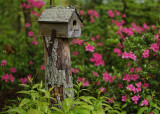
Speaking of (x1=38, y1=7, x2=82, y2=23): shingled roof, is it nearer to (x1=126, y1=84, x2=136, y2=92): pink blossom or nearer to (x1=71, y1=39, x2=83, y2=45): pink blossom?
(x1=71, y1=39, x2=83, y2=45): pink blossom

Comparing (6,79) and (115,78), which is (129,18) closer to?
(115,78)

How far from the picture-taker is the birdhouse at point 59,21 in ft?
9.80

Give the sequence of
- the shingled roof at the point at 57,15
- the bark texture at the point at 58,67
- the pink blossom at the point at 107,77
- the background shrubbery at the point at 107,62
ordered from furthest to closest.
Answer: the pink blossom at the point at 107,77, the background shrubbery at the point at 107,62, the bark texture at the point at 58,67, the shingled roof at the point at 57,15

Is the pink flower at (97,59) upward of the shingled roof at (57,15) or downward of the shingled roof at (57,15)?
downward

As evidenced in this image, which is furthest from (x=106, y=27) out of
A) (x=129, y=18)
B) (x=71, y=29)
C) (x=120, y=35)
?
(x=71, y=29)

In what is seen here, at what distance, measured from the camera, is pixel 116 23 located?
217 inches

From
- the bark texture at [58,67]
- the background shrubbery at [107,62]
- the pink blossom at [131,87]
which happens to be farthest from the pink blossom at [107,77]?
the bark texture at [58,67]

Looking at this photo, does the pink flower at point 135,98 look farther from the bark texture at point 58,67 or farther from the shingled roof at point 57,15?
the shingled roof at point 57,15

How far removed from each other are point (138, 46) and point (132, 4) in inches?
103

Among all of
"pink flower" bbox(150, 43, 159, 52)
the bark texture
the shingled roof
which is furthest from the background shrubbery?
the shingled roof

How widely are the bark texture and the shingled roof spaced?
0.94ft

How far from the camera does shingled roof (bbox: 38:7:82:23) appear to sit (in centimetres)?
296

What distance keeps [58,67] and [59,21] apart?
72cm

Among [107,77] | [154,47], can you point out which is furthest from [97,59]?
[154,47]
